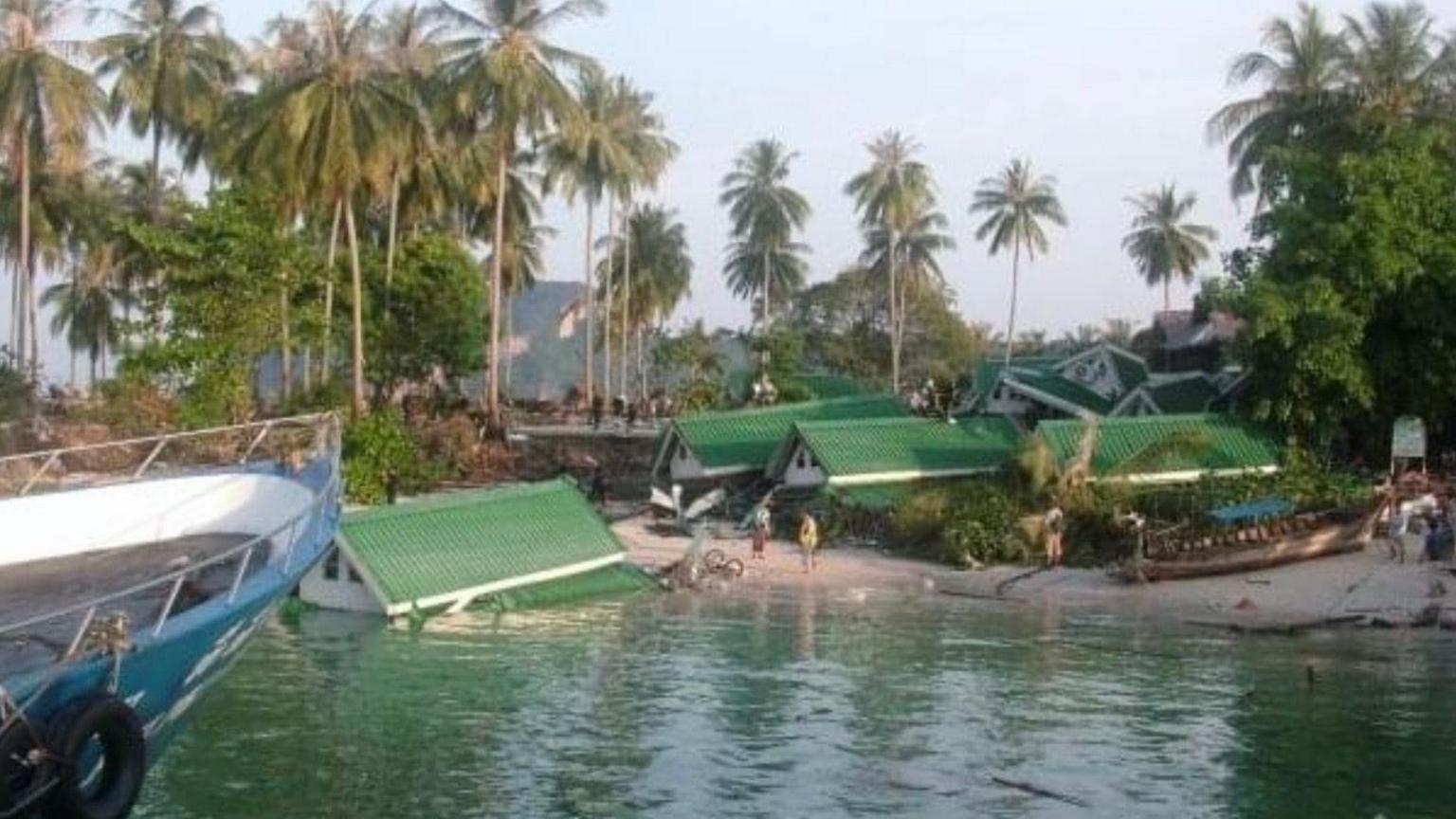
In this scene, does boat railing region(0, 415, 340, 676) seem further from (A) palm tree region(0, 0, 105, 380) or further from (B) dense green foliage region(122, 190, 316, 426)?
(A) palm tree region(0, 0, 105, 380)

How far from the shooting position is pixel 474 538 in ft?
121

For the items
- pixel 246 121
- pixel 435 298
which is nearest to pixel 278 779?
pixel 246 121

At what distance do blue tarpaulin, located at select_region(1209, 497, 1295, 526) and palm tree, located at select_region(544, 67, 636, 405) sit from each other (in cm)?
3145

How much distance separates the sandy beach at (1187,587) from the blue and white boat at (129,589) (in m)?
18.6

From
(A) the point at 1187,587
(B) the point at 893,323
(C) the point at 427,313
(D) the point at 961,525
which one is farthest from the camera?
(B) the point at 893,323

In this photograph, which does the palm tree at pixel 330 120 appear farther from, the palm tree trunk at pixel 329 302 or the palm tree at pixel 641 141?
the palm tree at pixel 641 141

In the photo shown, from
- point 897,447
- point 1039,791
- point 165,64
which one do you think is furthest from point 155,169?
point 1039,791

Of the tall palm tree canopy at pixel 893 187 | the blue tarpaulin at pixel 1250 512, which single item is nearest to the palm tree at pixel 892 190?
the tall palm tree canopy at pixel 893 187

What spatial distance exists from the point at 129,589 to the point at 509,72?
141 feet

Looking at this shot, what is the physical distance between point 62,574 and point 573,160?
173 feet

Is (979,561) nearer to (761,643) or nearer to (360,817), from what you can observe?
(761,643)

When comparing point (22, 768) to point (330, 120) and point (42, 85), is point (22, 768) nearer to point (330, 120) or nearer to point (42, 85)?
point (330, 120)

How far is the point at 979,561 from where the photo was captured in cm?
4331

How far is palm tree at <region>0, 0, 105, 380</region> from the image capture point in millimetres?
54656
